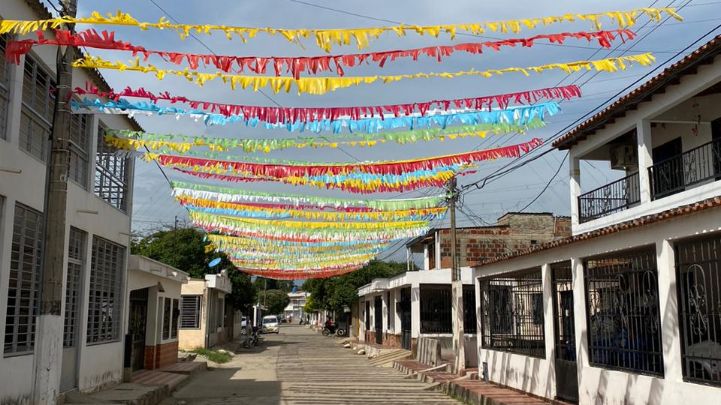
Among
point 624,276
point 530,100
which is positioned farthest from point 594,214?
point 530,100

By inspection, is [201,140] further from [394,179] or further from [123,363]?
[123,363]

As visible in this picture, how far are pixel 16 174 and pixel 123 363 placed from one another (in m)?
7.77

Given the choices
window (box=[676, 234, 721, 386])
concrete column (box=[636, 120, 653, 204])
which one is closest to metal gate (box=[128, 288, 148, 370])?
concrete column (box=[636, 120, 653, 204])

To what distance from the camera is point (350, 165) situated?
1332 centimetres

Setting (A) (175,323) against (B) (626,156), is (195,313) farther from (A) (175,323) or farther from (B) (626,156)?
(B) (626,156)

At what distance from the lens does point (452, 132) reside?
10945mm

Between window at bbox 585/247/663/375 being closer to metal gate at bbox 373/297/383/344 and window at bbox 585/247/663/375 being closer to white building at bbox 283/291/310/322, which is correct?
metal gate at bbox 373/297/383/344

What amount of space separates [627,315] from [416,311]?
16.5 meters

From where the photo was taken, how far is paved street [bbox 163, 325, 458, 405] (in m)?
15.4

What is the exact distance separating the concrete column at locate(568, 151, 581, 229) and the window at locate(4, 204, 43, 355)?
1094 centimetres

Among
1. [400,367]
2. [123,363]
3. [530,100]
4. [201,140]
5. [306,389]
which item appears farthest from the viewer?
[400,367]

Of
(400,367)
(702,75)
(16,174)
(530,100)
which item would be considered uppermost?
(702,75)

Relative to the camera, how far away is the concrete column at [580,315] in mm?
11461

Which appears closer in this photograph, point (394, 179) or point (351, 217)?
point (394, 179)
